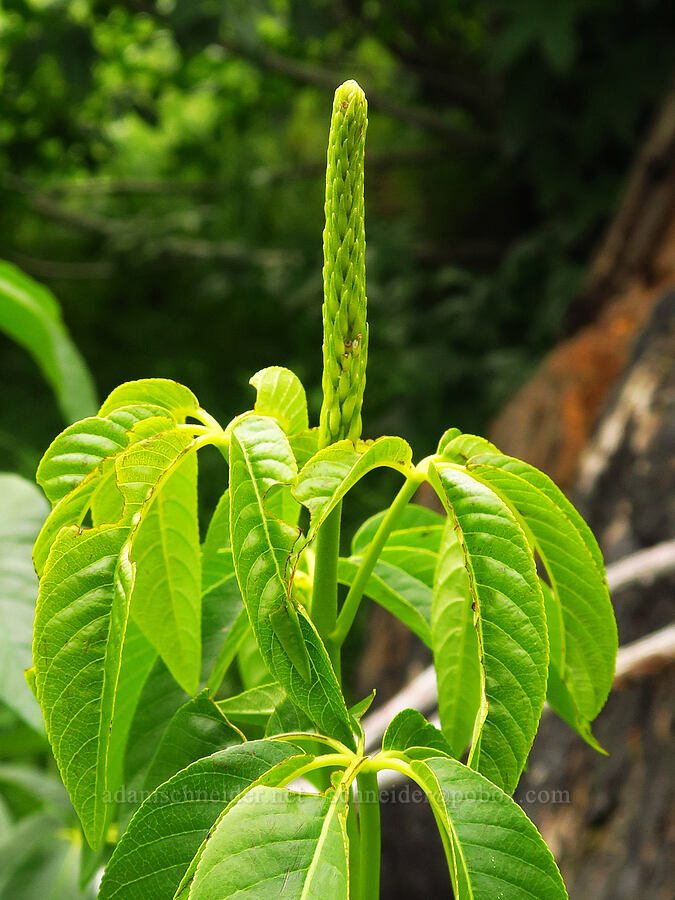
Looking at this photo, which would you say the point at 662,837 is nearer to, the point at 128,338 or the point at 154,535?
the point at 154,535

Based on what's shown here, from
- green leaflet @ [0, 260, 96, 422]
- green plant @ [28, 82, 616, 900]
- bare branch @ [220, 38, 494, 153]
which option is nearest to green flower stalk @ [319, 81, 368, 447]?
green plant @ [28, 82, 616, 900]

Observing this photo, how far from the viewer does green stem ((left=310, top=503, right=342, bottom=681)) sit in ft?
1.19

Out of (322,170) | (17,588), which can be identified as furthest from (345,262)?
(322,170)

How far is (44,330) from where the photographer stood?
85 centimetres

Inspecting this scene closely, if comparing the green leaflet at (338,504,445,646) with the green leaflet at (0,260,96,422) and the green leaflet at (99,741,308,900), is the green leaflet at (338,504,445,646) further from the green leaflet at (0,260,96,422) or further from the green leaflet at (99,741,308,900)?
the green leaflet at (0,260,96,422)

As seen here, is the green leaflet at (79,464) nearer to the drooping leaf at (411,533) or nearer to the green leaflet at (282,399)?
the green leaflet at (282,399)

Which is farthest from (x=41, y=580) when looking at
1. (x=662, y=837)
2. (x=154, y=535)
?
(x=662, y=837)

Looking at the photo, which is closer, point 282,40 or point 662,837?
point 662,837

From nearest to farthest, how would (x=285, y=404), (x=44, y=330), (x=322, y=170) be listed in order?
1. (x=285, y=404)
2. (x=44, y=330)
3. (x=322, y=170)

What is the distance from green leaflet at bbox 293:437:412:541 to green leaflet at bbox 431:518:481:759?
8 cm

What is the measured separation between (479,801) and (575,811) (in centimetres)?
83

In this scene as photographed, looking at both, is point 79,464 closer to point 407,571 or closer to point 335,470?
point 335,470

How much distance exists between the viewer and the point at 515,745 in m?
0.31

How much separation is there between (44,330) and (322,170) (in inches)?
93.1
